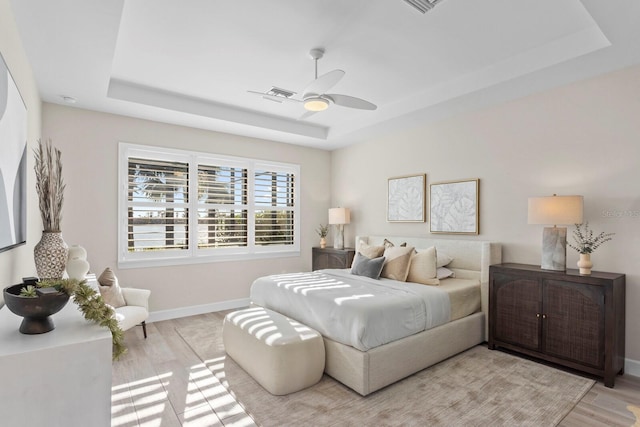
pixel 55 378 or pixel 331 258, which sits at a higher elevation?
pixel 55 378

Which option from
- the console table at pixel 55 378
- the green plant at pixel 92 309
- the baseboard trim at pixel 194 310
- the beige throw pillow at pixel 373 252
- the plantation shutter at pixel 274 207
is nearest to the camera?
the console table at pixel 55 378

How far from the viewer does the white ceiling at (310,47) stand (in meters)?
2.41

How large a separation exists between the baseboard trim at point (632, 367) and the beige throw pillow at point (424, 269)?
5.56ft

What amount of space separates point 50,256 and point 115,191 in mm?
2363

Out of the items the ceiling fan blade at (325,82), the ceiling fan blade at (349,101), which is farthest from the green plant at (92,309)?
the ceiling fan blade at (349,101)

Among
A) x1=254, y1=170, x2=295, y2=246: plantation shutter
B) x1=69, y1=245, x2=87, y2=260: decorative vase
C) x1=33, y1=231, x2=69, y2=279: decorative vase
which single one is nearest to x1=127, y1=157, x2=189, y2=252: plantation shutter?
x1=254, y1=170, x2=295, y2=246: plantation shutter

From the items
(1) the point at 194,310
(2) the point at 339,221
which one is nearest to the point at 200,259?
(1) the point at 194,310

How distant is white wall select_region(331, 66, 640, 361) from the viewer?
302cm

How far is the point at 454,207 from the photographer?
4371mm

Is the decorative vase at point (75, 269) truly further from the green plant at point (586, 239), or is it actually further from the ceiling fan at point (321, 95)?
the green plant at point (586, 239)

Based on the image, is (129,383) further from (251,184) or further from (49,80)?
(251,184)

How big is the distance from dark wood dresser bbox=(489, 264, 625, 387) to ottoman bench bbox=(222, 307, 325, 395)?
1995 mm

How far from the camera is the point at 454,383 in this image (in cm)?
279

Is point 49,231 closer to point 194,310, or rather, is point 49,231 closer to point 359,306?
point 359,306
